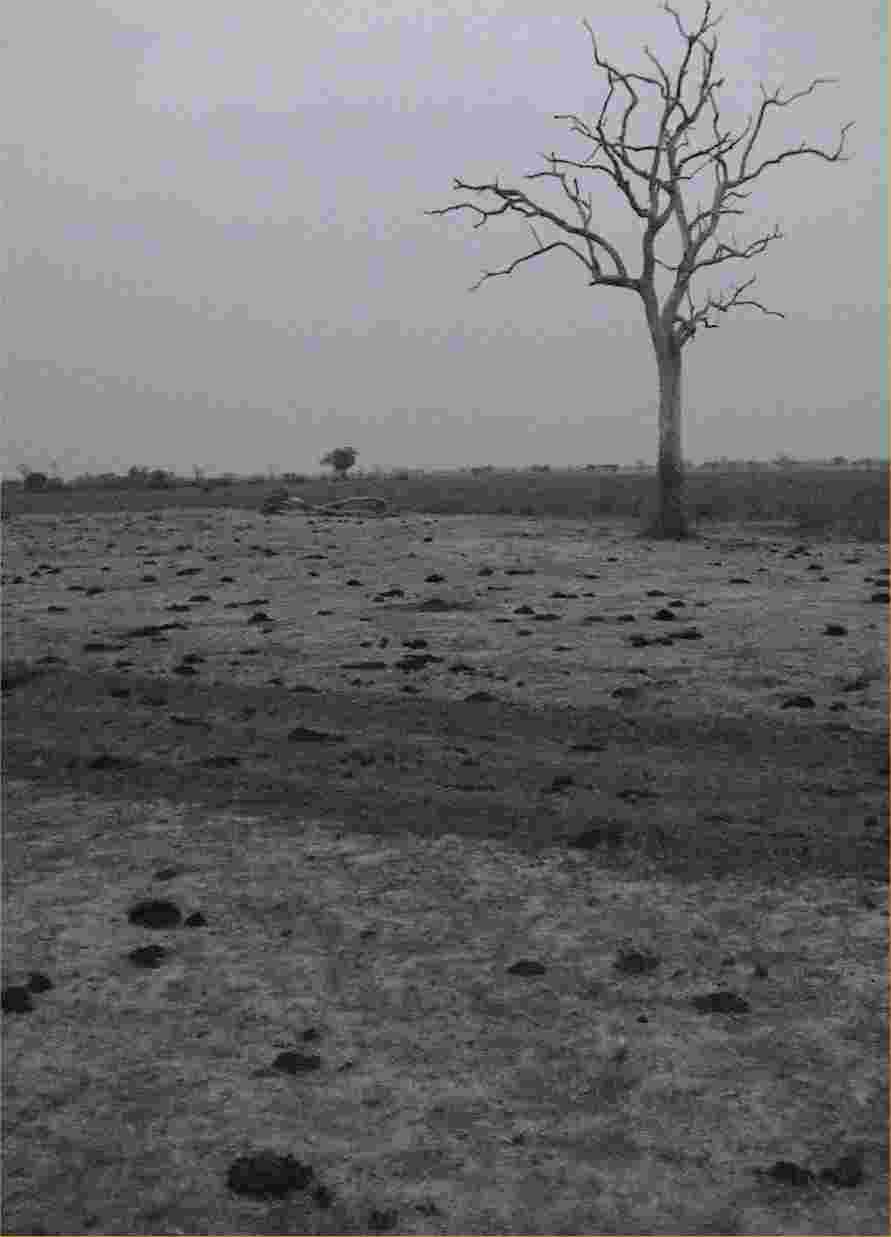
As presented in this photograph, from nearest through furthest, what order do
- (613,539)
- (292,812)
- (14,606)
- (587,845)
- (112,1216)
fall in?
(112,1216) → (587,845) → (292,812) → (14,606) → (613,539)

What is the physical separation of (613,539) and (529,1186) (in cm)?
2392

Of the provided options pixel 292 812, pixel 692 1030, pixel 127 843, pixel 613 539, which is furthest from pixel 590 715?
pixel 613 539

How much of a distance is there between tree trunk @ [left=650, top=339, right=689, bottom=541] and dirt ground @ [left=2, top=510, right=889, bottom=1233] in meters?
16.3

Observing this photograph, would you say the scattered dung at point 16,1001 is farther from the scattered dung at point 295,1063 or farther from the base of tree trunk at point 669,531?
the base of tree trunk at point 669,531

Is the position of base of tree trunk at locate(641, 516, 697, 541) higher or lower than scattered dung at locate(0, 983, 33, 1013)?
higher

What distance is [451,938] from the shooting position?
5988 millimetres

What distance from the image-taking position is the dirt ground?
413cm

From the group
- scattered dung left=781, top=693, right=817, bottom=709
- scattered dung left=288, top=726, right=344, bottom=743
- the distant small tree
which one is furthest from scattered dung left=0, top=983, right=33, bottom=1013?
the distant small tree

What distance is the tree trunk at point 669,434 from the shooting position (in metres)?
29.5

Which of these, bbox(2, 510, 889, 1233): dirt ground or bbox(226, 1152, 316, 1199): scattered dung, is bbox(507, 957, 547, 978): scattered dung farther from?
bbox(226, 1152, 316, 1199): scattered dung

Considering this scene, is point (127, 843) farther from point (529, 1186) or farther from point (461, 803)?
point (529, 1186)

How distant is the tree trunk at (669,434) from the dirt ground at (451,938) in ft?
53.4

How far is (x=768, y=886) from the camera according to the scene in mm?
6539

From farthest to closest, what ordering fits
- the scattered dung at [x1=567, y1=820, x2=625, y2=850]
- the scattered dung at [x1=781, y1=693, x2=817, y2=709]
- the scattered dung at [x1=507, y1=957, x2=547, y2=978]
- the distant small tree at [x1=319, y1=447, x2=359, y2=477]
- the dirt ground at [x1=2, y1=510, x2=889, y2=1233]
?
1. the distant small tree at [x1=319, y1=447, x2=359, y2=477]
2. the scattered dung at [x1=781, y1=693, x2=817, y2=709]
3. the scattered dung at [x1=567, y1=820, x2=625, y2=850]
4. the scattered dung at [x1=507, y1=957, x2=547, y2=978]
5. the dirt ground at [x1=2, y1=510, x2=889, y2=1233]
